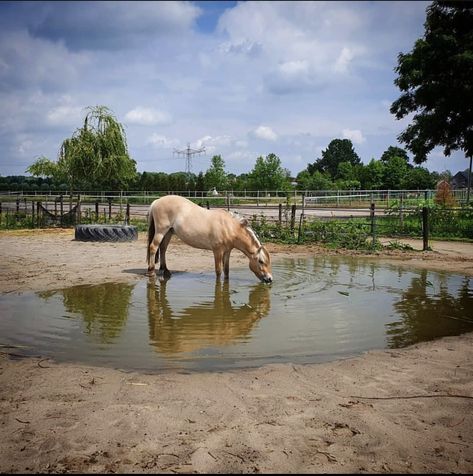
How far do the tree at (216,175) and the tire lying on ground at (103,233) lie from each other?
132 ft

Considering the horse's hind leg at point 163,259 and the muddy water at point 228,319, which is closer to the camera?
the muddy water at point 228,319

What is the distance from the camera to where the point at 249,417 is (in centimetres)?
324

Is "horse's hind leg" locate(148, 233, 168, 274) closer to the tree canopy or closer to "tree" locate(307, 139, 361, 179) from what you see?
the tree canopy

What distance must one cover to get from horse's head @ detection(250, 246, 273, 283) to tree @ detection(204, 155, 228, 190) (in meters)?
47.5

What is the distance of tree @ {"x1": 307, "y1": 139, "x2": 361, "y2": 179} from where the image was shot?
370ft

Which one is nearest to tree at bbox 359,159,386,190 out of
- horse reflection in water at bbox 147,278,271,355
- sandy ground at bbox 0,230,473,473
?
horse reflection in water at bbox 147,278,271,355

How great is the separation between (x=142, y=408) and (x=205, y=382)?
69cm

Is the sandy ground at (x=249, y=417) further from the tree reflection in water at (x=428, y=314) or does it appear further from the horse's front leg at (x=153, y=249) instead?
the horse's front leg at (x=153, y=249)

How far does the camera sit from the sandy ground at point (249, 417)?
106 inches

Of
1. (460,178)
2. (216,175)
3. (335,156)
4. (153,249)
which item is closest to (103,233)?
(153,249)

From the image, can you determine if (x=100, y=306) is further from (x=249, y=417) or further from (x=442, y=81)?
(x=442, y=81)

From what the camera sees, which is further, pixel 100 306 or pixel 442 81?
pixel 442 81

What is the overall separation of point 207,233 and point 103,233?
7272 millimetres

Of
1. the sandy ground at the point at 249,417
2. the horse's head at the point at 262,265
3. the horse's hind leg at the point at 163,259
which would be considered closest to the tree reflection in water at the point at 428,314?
the sandy ground at the point at 249,417
